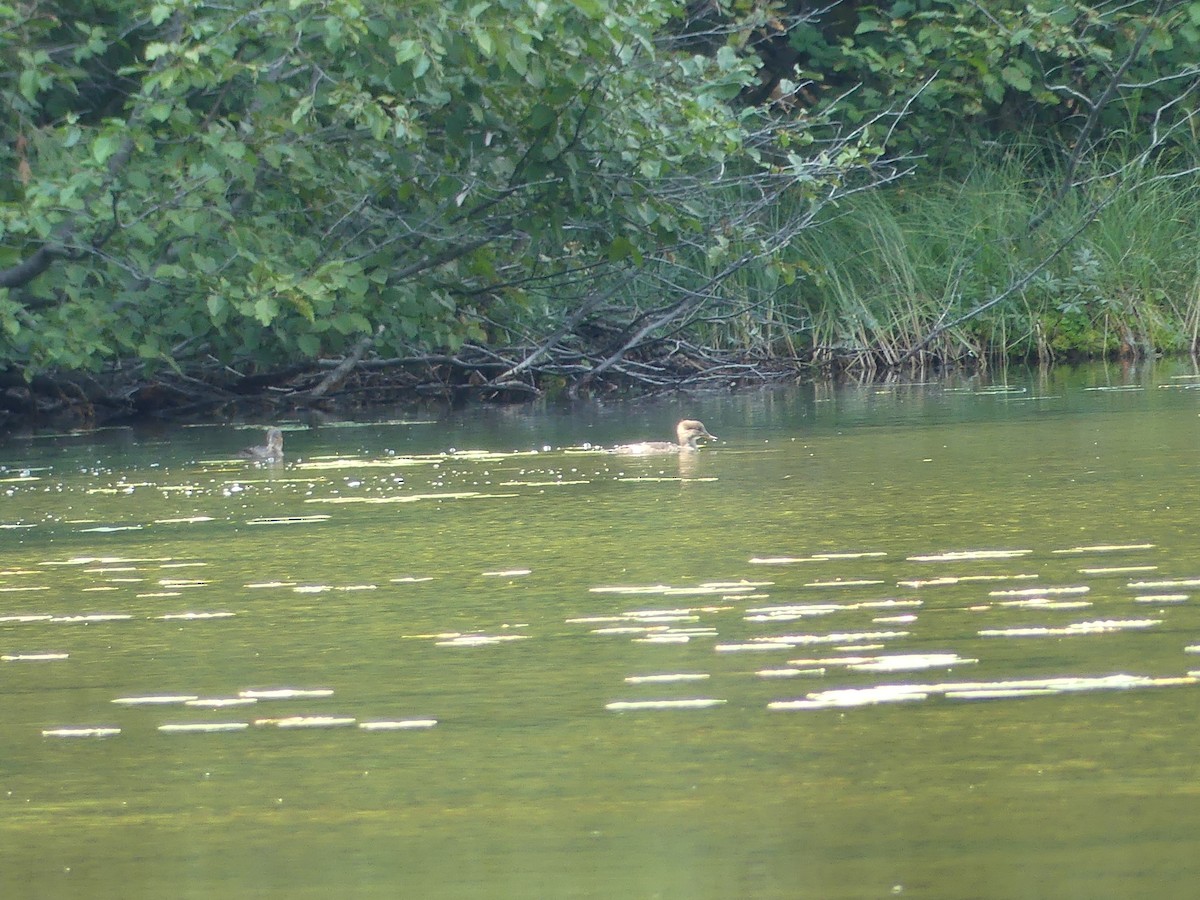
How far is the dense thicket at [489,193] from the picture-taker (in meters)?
14.1

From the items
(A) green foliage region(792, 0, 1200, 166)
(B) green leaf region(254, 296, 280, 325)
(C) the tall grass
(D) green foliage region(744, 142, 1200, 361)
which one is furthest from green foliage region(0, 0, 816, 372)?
(A) green foliage region(792, 0, 1200, 166)

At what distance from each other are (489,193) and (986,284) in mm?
6946

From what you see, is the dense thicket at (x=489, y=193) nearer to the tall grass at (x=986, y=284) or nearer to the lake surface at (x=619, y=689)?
the tall grass at (x=986, y=284)

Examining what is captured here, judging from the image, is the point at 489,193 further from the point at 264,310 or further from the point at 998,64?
the point at 998,64

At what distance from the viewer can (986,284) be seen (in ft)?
70.6

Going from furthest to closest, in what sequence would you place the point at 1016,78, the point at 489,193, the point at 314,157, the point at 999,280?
1. the point at 1016,78
2. the point at 999,280
3. the point at 489,193
4. the point at 314,157

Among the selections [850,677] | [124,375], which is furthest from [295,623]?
[124,375]

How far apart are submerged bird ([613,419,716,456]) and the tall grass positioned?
8467mm

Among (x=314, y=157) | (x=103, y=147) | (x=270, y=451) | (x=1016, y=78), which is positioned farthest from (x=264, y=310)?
(x=1016, y=78)

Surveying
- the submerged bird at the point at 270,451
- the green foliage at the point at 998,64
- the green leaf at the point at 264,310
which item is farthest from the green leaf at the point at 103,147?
the green foliage at the point at 998,64

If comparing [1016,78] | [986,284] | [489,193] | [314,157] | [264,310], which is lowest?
[264,310]

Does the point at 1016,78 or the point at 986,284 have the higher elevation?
the point at 1016,78

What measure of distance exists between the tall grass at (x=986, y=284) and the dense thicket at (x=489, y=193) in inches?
2.0

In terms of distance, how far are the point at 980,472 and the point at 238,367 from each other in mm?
10836
